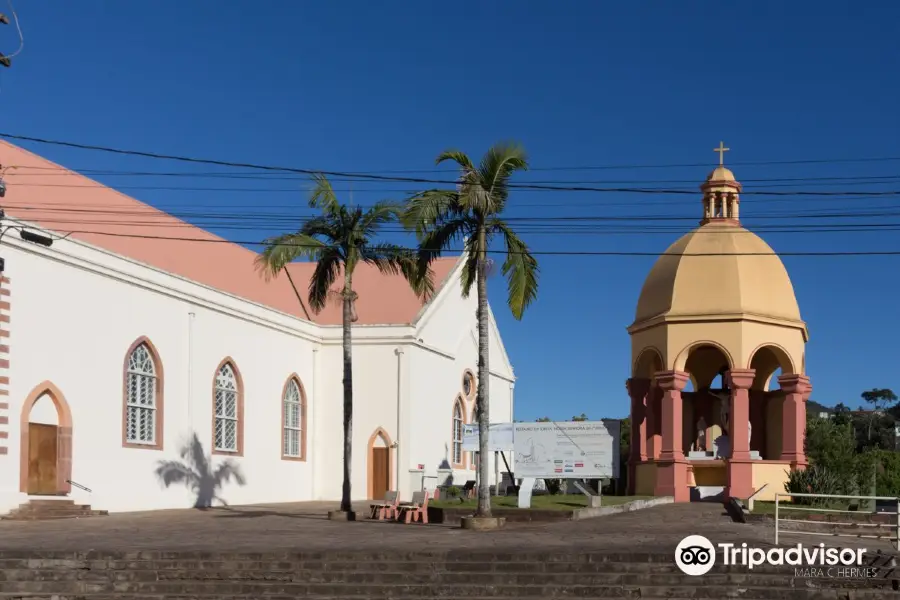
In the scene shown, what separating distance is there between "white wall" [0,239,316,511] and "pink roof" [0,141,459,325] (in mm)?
1305

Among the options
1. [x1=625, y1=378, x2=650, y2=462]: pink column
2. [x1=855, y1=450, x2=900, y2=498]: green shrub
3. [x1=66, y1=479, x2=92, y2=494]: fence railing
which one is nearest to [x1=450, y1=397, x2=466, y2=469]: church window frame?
[x1=625, y1=378, x2=650, y2=462]: pink column

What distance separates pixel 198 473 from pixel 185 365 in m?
3.11

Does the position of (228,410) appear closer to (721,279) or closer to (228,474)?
(228,474)

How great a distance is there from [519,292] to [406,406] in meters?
16.5

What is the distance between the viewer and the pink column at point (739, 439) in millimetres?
28859

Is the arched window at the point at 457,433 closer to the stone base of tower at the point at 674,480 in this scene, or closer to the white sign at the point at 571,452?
the stone base of tower at the point at 674,480

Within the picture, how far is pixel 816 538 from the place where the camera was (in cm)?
1950

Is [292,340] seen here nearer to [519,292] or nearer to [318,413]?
[318,413]

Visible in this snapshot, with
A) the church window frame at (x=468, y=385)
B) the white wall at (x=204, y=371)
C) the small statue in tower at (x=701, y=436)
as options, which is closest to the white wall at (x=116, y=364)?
the white wall at (x=204, y=371)

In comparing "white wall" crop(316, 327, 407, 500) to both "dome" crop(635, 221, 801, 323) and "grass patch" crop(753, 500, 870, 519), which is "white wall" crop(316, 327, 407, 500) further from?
"grass patch" crop(753, 500, 870, 519)

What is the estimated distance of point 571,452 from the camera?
27.8 metres

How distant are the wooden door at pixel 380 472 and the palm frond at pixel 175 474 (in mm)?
8735

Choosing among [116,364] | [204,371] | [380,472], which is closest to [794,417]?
[380,472]

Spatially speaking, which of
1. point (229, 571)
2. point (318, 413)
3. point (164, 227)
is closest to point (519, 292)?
point (229, 571)
